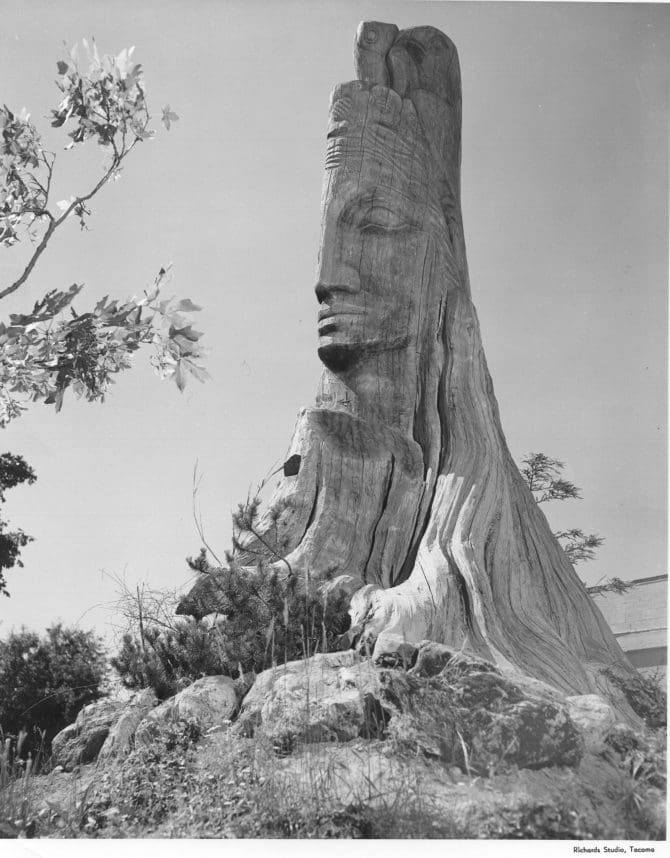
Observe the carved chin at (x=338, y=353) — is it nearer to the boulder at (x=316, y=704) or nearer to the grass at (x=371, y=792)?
the boulder at (x=316, y=704)

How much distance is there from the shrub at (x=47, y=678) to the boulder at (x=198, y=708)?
1.23 metres

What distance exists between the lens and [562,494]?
30.3 ft

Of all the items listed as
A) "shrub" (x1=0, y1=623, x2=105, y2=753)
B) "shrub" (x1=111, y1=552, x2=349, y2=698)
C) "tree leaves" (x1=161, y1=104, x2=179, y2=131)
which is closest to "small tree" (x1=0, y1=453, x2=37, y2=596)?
"shrub" (x1=0, y1=623, x2=105, y2=753)

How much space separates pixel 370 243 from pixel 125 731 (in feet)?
12.1

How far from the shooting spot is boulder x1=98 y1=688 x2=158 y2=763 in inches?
189

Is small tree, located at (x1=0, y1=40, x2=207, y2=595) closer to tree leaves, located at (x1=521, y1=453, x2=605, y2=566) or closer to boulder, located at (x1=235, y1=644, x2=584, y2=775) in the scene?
boulder, located at (x1=235, y1=644, x2=584, y2=775)

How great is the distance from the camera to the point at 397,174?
22.6ft

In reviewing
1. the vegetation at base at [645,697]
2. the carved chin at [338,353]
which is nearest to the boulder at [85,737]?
the carved chin at [338,353]

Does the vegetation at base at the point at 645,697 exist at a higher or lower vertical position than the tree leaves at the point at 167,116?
lower

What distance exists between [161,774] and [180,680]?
95 centimetres

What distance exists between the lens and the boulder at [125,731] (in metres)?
4.80

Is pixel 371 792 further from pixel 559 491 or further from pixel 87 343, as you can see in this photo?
pixel 559 491

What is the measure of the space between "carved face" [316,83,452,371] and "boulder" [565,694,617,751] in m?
2.88

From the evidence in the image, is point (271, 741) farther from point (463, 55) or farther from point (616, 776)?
point (463, 55)
